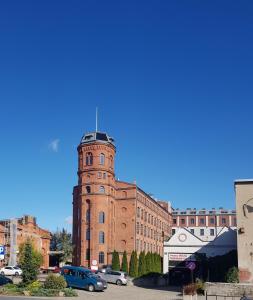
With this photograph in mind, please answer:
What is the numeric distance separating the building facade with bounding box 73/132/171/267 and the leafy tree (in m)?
13.0

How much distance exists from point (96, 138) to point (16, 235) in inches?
776

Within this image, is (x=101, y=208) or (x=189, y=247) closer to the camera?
(x=189, y=247)

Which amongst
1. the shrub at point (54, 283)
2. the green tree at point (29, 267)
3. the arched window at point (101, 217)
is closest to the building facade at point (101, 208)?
the arched window at point (101, 217)

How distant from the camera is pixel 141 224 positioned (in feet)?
284

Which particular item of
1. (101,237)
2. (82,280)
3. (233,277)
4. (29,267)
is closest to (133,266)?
(101,237)

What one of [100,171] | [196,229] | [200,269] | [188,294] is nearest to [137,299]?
[188,294]

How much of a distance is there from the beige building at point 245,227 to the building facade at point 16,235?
37.6 metres

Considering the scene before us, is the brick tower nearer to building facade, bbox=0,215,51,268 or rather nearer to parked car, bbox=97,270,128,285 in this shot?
building facade, bbox=0,215,51,268

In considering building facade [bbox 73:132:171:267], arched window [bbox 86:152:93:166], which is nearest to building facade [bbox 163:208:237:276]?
building facade [bbox 73:132:171:267]

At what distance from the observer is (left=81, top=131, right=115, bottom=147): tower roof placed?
7888cm

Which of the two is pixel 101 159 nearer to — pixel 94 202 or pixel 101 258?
pixel 94 202

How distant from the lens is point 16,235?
233 ft

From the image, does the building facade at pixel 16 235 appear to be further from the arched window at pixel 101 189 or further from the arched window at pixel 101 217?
the arched window at pixel 101 189

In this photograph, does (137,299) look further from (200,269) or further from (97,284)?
(200,269)
